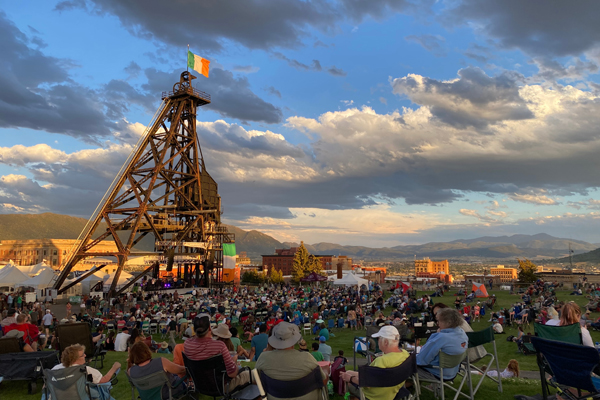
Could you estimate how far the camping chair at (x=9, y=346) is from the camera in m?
7.97

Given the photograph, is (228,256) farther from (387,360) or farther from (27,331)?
(387,360)

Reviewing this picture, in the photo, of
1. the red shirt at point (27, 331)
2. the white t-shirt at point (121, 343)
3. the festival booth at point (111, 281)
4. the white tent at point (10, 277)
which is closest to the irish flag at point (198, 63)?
the festival booth at point (111, 281)

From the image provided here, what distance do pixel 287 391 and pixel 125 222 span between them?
4032cm

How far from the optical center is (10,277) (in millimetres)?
27922

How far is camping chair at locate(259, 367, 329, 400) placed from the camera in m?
4.62

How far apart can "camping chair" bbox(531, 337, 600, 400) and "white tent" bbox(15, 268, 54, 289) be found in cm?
3213

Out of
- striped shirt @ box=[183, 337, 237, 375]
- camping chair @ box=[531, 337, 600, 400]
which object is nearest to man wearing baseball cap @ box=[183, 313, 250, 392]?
striped shirt @ box=[183, 337, 237, 375]

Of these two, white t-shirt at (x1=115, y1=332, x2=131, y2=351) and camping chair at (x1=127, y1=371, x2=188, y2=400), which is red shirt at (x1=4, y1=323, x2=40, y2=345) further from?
camping chair at (x1=127, y1=371, x2=188, y2=400)

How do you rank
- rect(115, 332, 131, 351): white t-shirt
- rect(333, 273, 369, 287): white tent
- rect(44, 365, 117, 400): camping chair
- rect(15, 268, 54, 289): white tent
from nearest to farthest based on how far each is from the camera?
rect(44, 365, 117, 400): camping chair, rect(115, 332, 131, 351): white t-shirt, rect(15, 268, 54, 289): white tent, rect(333, 273, 369, 287): white tent

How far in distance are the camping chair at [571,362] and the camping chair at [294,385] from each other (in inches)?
95.7

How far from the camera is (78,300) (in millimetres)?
31000

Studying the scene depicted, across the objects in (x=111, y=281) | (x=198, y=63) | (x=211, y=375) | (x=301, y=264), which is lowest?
(x=301, y=264)

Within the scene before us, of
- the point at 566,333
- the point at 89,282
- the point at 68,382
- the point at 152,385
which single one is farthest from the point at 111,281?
the point at 566,333

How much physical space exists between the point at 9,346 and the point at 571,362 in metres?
9.20
